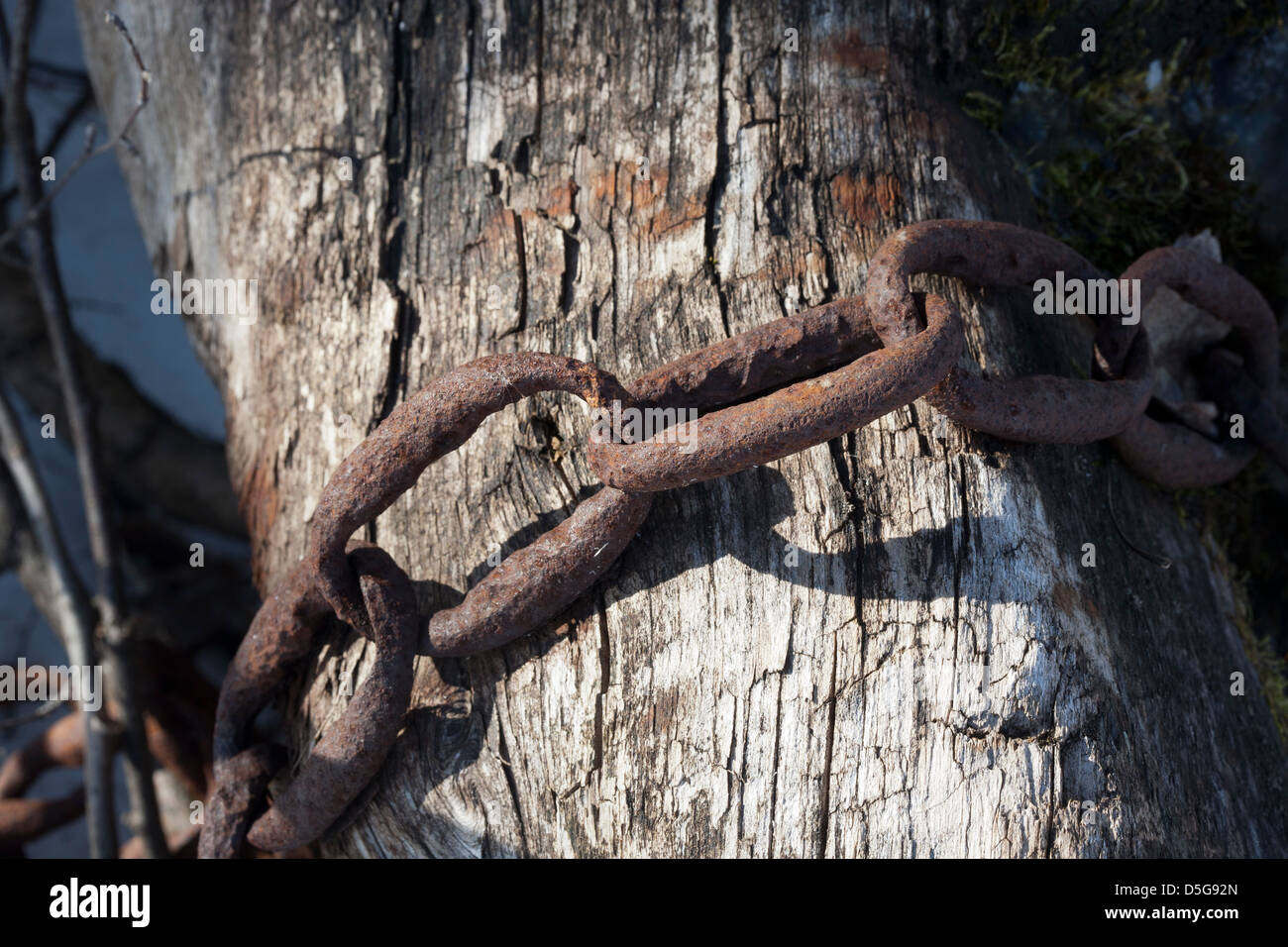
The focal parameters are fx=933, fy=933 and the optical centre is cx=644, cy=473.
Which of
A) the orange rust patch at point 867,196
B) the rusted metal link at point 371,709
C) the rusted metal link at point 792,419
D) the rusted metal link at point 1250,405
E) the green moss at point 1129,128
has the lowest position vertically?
the rusted metal link at point 371,709

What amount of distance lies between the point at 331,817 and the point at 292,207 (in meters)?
1.10

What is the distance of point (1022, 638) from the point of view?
1.32m

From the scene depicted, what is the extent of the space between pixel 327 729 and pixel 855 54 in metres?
1.43

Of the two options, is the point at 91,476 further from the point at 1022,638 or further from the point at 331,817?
the point at 1022,638

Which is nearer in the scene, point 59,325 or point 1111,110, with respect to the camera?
point 1111,110

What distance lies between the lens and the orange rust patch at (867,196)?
152cm

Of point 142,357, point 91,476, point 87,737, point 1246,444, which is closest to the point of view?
point 1246,444

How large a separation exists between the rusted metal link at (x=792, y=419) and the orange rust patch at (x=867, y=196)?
36cm

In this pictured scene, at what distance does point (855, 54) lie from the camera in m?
1.60

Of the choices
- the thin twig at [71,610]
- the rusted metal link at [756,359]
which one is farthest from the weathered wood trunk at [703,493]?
the thin twig at [71,610]

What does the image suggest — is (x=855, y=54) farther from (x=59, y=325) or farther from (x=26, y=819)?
(x=26, y=819)

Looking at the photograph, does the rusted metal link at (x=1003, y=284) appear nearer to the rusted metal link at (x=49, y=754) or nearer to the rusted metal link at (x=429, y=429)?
the rusted metal link at (x=429, y=429)

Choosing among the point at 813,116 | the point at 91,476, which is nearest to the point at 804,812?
the point at 813,116

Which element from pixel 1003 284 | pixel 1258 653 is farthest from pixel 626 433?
pixel 1258 653
